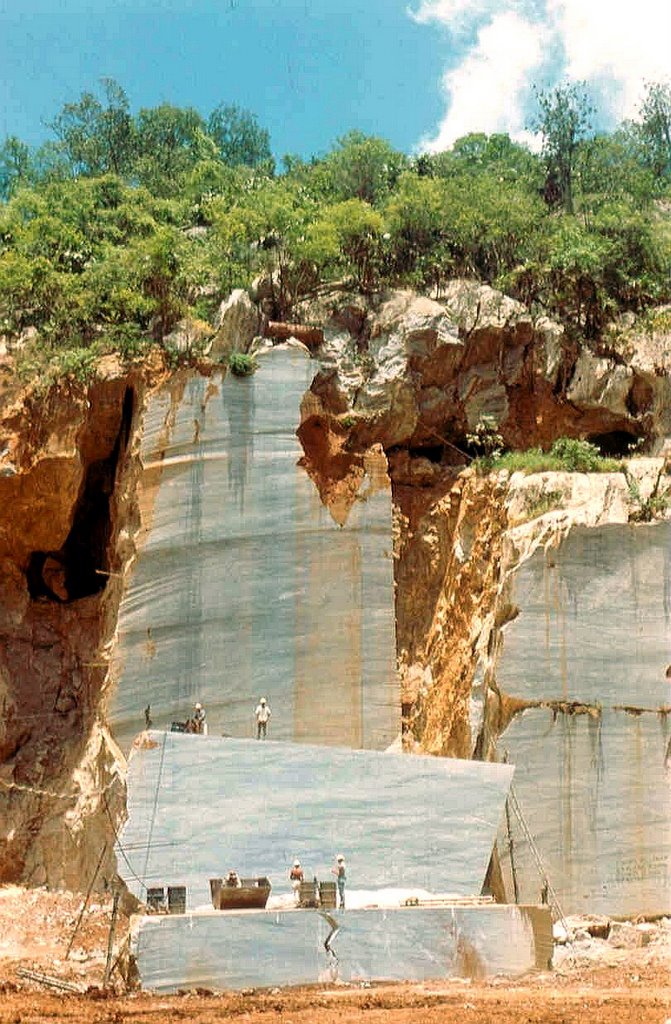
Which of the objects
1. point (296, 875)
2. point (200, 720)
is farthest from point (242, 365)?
point (296, 875)

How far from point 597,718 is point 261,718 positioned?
5632mm

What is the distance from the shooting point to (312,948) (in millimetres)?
19516

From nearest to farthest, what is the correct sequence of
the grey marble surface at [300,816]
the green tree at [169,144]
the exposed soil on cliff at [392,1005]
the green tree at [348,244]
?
the exposed soil on cliff at [392,1005]
the grey marble surface at [300,816]
the green tree at [348,244]
the green tree at [169,144]

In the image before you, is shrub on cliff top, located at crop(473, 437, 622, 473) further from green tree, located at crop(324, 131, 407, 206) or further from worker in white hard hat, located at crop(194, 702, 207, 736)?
green tree, located at crop(324, 131, 407, 206)

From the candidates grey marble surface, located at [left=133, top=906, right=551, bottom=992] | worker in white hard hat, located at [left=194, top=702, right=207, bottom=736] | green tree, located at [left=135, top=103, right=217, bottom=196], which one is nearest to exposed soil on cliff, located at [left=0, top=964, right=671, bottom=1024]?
grey marble surface, located at [left=133, top=906, right=551, bottom=992]

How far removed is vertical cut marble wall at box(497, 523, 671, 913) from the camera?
23.7 meters

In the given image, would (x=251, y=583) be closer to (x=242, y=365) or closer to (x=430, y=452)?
(x=242, y=365)

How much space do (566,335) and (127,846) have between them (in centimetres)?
1389

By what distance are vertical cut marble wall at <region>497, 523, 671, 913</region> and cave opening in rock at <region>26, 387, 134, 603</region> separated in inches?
375

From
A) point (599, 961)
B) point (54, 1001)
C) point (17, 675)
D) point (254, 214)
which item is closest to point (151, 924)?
point (54, 1001)

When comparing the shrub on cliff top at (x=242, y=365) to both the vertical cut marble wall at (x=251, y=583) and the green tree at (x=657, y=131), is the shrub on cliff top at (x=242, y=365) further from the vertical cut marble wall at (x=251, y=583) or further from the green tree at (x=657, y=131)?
the green tree at (x=657, y=131)

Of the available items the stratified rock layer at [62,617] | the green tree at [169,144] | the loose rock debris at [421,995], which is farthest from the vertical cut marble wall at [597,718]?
the green tree at [169,144]

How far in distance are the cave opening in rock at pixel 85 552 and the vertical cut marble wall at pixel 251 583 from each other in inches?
114

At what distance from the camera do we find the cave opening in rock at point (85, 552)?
30250 mm
